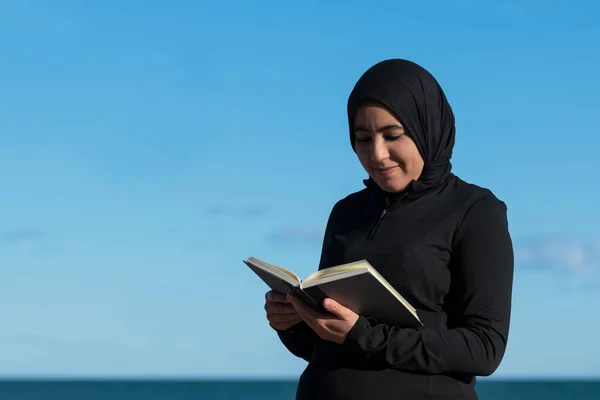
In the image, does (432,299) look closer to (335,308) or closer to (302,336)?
(335,308)

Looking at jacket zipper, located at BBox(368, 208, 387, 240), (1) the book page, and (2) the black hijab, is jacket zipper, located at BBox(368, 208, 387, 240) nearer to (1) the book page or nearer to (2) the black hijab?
(2) the black hijab

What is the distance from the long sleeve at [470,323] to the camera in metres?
3.05

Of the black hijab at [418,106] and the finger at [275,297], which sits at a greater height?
the black hijab at [418,106]

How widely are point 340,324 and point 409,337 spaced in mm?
203

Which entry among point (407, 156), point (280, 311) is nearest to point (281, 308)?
point (280, 311)

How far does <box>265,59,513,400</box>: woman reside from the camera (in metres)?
3.08

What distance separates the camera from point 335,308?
121 inches

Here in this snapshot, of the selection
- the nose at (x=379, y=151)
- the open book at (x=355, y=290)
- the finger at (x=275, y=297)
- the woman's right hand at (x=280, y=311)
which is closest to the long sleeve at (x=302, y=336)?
the woman's right hand at (x=280, y=311)

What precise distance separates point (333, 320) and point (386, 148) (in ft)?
1.78

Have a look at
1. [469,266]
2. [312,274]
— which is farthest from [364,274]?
[469,266]

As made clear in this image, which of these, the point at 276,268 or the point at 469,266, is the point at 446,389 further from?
the point at 276,268

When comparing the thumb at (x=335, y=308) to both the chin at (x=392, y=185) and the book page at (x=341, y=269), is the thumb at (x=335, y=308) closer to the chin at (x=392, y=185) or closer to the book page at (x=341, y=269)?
the book page at (x=341, y=269)

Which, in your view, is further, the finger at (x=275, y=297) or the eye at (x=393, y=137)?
the finger at (x=275, y=297)

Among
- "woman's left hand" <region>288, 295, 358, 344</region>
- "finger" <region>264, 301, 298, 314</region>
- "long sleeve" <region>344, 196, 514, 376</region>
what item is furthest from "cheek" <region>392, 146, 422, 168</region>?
"finger" <region>264, 301, 298, 314</region>
